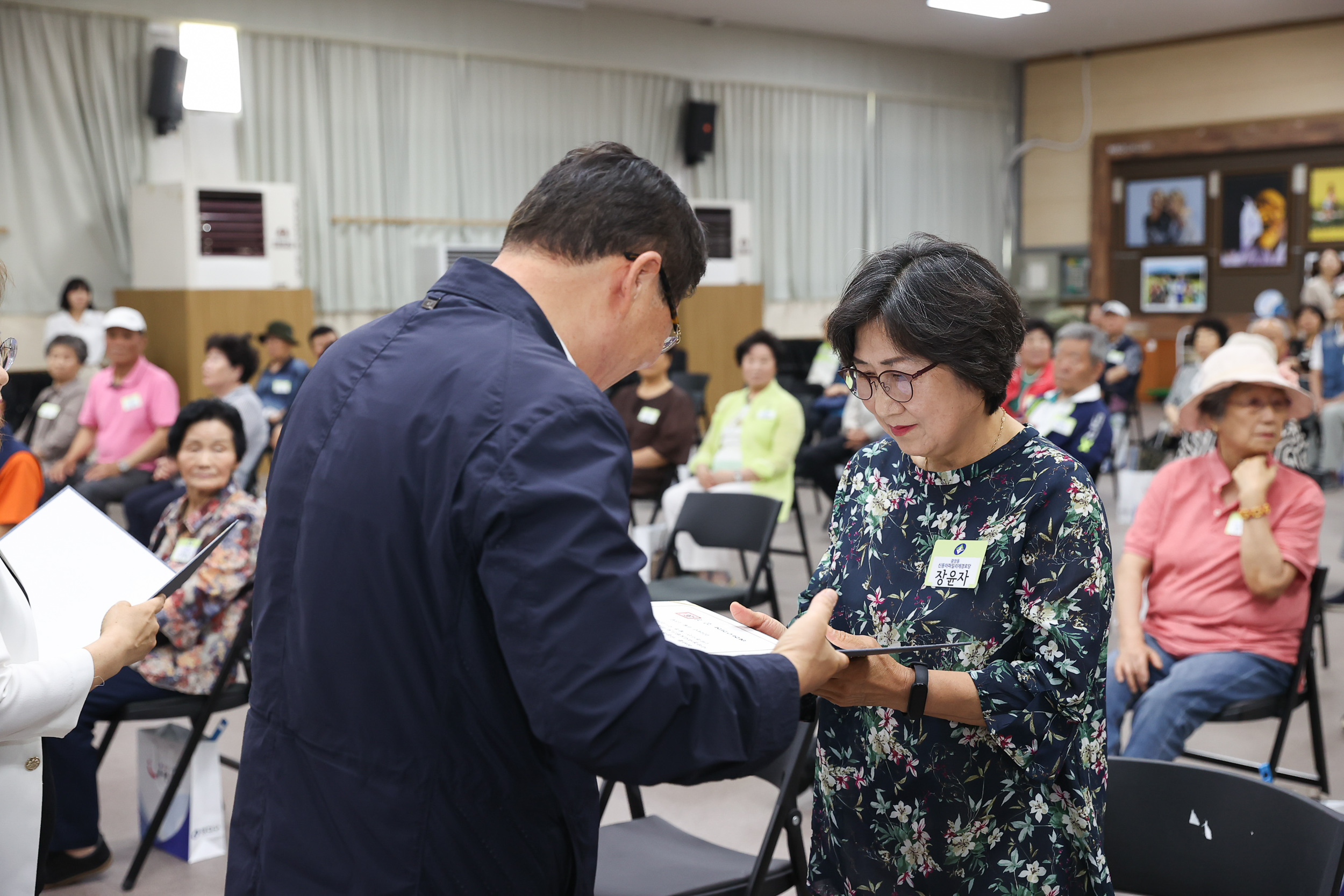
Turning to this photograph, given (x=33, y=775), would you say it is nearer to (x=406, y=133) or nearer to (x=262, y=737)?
(x=262, y=737)

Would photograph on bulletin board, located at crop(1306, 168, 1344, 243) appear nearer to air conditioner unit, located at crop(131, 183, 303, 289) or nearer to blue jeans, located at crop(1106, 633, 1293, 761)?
air conditioner unit, located at crop(131, 183, 303, 289)

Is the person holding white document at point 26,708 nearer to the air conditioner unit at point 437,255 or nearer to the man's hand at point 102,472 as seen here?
the man's hand at point 102,472

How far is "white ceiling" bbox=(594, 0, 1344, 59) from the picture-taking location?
37.4 feet

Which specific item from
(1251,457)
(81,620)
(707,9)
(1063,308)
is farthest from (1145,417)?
(81,620)

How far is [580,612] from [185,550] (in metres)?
2.63

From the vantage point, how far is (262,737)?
117 cm

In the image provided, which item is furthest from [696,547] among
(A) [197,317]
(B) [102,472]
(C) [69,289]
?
(C) [69,289]

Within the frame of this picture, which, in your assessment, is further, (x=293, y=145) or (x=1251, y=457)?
(x=293, y=145)

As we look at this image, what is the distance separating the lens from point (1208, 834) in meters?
1.72

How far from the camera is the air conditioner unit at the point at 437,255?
10.1 metres

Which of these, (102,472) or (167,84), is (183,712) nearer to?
(102,472)

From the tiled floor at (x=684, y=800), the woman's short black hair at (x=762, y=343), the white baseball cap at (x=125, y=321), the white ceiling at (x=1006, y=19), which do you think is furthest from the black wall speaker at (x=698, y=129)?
the tiled floor at (x=684, y=800)

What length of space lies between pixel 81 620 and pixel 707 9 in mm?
10635

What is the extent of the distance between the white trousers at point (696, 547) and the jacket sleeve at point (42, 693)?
10.3ft
